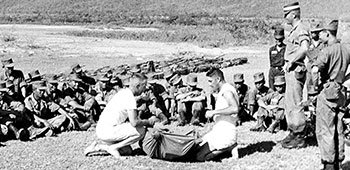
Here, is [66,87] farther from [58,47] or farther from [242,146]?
[58,47]

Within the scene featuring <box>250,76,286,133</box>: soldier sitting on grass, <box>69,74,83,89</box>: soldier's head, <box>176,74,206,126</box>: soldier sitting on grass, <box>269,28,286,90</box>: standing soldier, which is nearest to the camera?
<box>250,76,286,133</box>: soldier sitting on grass

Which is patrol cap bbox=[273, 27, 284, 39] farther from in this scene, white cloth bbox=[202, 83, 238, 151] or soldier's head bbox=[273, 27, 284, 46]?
white cloth bbox=[202, 83, 238, 151]

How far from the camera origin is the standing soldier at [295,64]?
Answer: 27.5 ft

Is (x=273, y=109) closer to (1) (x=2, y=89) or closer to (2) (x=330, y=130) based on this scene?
(2) (x=330, y=130)

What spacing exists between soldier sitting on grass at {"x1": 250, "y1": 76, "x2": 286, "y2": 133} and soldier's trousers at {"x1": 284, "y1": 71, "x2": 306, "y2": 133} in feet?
3.97

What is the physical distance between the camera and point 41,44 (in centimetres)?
2739

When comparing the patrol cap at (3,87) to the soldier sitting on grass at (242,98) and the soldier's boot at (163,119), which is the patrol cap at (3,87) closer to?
the soldier's boot at (163,119)

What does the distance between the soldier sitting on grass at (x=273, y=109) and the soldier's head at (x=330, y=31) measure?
2597 mm

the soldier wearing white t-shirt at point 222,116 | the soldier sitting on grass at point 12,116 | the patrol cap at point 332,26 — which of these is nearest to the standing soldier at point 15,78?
the soldier sitting on grass at point 12,116

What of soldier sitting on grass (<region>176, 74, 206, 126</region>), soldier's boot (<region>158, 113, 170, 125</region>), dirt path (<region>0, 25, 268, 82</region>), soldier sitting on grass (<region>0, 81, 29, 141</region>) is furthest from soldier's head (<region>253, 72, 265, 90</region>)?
dirt path (<region>0, 25, 268, 82</region>)

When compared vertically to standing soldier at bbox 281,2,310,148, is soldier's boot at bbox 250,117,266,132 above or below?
below

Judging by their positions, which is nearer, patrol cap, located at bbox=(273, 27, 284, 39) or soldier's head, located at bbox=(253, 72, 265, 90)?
patrol cap, located at bbox=(273, 27, 284, 39)

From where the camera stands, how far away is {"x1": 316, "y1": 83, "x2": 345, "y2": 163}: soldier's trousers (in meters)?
7.18

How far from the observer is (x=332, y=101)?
23.5 feet
